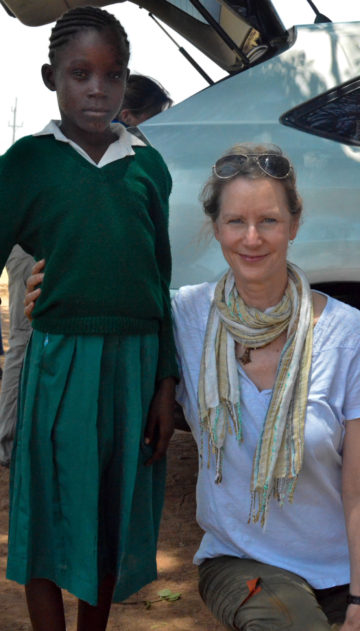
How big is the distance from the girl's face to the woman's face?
0.42m

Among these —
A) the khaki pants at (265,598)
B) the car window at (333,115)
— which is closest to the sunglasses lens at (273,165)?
the khaki pants at (265,598)

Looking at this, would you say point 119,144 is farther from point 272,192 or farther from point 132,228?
point 272,192

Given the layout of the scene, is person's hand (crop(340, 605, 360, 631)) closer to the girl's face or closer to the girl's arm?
the girl's arm

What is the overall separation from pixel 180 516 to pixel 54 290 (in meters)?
2.25

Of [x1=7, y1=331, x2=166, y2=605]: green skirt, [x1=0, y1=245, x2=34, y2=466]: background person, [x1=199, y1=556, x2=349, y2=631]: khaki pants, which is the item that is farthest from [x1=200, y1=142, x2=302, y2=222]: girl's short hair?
[x1=0, y1=245, x2=34, y2=466]: background person

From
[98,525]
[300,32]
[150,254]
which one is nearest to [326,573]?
[98,525]

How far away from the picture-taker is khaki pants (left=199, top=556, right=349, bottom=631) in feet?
6.47

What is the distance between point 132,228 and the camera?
2268mm

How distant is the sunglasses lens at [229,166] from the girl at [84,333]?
25cm

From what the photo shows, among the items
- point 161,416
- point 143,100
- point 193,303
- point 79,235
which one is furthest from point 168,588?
point 143,100

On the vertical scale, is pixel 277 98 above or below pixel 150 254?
above

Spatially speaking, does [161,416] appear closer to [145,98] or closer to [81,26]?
[81,26]

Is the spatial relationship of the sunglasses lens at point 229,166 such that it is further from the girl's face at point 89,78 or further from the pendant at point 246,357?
the pendant at point 246,357

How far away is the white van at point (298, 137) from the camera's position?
139 inches
